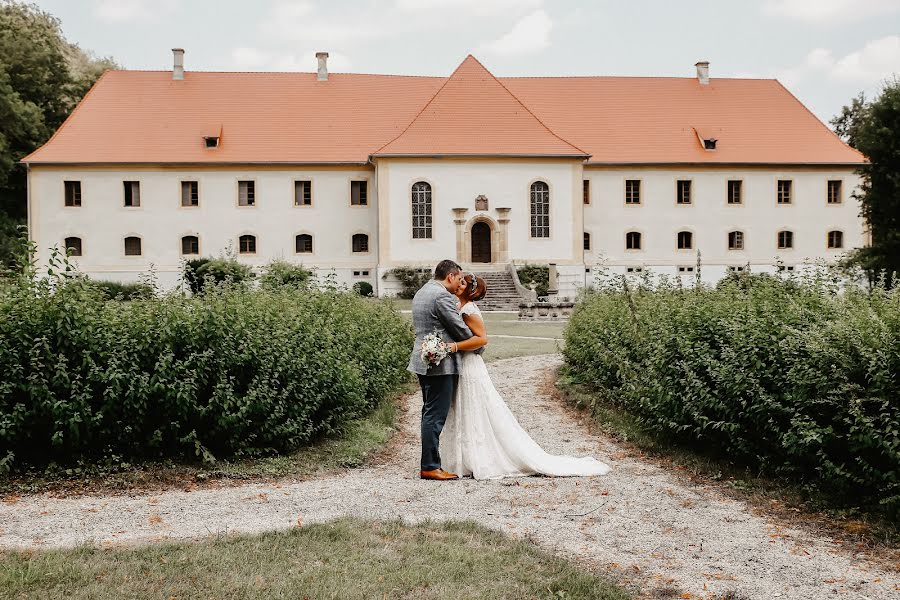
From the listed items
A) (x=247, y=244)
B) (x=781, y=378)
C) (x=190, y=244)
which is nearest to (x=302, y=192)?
(x=247, y=244)

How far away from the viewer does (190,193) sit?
3909cm

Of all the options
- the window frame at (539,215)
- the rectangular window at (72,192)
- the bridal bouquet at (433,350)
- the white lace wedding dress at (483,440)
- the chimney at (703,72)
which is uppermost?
the chimney at (703,72)

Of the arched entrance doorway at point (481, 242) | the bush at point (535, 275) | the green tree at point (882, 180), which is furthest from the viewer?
the arched entrance doorway at point (481, 242)

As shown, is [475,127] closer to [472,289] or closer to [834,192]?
[834,192]

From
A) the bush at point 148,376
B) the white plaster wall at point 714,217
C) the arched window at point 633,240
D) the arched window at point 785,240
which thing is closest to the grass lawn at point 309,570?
the bush at point 148,376

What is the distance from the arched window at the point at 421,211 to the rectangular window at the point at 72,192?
1508 cm

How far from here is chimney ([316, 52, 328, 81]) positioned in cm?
4291

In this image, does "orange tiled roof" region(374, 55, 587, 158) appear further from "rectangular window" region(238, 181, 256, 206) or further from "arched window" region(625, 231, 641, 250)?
"rectangular window" region(238, 181, 256, 206)

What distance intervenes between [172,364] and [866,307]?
19.3ft

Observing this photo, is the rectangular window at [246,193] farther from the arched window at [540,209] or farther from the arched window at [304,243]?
the arched window at [540,209]

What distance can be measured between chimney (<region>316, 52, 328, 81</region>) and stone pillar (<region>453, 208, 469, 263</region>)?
37.2ft

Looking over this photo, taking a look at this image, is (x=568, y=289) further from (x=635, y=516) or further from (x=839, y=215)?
(x=635, y=516)

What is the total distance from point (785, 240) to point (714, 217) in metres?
3.73

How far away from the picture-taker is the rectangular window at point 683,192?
4078cm
